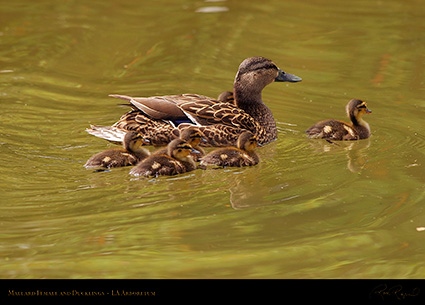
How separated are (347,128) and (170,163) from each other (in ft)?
6.23

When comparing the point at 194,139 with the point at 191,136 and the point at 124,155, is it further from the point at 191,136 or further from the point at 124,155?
the point at 124,155

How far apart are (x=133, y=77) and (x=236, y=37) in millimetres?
1646

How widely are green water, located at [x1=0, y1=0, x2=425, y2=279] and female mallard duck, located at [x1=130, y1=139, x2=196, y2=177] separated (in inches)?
2.9

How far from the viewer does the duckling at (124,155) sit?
6008 mm

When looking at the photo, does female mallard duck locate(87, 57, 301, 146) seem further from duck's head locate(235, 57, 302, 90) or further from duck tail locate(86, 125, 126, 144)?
duck's head locate(235, 57, 302, 90)

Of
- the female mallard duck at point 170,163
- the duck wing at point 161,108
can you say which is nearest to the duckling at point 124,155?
the female mallard duck at point 170,163

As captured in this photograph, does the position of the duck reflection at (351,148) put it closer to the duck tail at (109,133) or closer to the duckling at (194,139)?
the duckling at (194,139)

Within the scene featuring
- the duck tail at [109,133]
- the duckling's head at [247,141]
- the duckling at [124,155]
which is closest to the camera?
the duckling at [124,155]

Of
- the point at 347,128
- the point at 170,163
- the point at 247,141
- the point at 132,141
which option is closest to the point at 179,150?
the point at 170,163

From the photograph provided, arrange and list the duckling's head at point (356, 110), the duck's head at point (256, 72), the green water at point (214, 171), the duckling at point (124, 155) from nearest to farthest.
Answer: the green water at point (214, 171) < the duckling at point (124, 155) < the duckling's head at point (356, 110) < the duck's head at point (256, 72)

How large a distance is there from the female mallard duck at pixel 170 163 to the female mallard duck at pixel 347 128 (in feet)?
4.48

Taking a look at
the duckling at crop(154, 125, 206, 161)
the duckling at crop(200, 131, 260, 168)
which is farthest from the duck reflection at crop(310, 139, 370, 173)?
the duckling at crop(154, 125, 206, 161)

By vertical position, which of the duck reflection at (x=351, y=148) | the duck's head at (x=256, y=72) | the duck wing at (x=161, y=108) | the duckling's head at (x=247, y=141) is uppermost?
the duck's head at (x=256, y=72)
